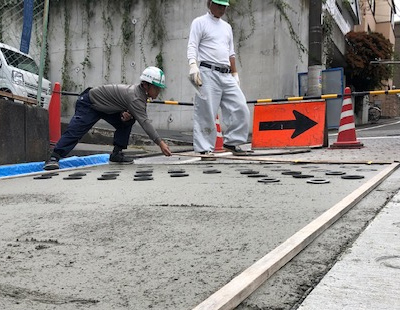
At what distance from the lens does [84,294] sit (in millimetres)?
1243

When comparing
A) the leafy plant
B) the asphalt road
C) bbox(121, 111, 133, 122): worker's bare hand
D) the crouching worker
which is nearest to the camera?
the asphalt road

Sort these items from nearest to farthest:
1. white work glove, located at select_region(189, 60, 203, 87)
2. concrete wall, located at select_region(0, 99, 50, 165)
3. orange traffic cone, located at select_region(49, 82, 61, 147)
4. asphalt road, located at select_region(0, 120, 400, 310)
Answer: asphalt road, located at select_region(0, 120, 400, 310) < concrete wall, located at select_region(0, 99, 50, 165) < white work glove, located at select_region(189, 60, 203, 87) < orange traffic cone, located at select_region(49, 82, 61, 147)

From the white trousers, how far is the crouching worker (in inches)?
22.7

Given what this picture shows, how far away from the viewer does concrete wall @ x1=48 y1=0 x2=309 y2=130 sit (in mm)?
11227

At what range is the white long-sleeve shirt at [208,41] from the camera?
510 centimetres

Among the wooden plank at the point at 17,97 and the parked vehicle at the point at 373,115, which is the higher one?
the parked vehicle at the point at 373,115

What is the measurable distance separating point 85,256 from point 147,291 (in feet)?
1.37

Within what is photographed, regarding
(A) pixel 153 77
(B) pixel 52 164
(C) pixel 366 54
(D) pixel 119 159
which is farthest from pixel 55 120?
(C) pixel 366 54

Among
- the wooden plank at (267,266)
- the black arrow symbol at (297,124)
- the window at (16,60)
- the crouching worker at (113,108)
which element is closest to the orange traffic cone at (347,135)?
the black arrow symbol at (297,124)

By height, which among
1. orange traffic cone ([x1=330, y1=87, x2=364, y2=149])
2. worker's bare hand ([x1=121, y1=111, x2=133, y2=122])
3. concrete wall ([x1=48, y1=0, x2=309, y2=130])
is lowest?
orange traffic cone ([x1=330, y1=87, x2=364, y2=149])

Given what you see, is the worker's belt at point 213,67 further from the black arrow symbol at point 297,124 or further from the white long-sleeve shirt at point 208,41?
the black arrow symbol at point 297,124

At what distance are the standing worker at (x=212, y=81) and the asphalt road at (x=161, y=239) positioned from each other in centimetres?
194

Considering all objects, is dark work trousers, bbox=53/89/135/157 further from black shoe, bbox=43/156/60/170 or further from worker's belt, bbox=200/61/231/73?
worker's belt, bbox=200/61/231/73

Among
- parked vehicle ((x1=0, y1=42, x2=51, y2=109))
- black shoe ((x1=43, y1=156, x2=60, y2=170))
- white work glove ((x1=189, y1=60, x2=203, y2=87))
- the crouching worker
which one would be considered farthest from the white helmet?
parked vehicle ((x1=0, y1=42, x2=51, y2=109))
